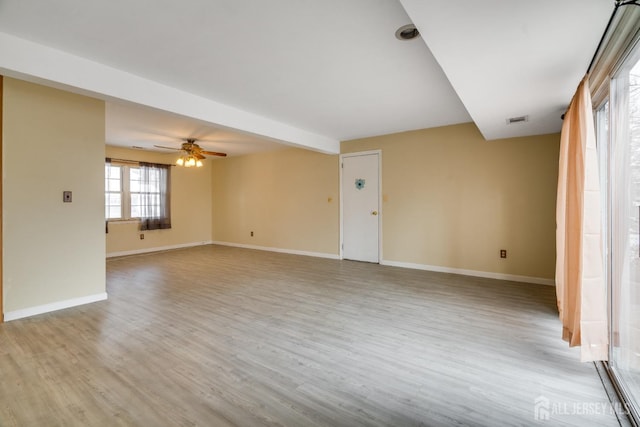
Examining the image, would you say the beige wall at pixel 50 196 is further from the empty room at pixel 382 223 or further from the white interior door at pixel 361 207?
the white interior door at pixel 361 207

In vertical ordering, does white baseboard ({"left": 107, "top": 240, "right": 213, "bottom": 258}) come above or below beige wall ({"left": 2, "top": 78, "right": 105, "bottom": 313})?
below

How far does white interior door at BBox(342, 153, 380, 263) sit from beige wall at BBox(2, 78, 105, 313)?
399 cm

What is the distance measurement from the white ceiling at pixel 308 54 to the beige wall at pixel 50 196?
0.70 meters

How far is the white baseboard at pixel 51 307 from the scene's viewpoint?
295 centimetres

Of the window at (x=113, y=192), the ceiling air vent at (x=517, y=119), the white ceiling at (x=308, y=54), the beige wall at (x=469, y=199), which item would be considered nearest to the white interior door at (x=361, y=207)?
the beige wall at (x=469, y=199)

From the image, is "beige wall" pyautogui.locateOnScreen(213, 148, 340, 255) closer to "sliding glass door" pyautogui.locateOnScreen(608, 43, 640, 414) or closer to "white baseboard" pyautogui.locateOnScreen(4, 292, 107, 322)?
"white baseboard" pyautogui.locateOnScreen(4, 292, 107, 322)

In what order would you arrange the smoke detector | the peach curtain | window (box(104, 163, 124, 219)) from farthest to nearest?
window (box(104, 163, 124, 219))
the smoke detector
the peach curtain

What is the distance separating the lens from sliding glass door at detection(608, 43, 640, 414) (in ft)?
5.24

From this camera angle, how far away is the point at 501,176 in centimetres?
435

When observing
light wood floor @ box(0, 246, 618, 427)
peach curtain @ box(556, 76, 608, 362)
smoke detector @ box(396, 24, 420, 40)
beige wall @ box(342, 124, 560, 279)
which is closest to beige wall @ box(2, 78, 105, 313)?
light wood floor @ box(0, 246, 618, 427)

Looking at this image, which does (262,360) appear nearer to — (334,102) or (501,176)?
(334,102)

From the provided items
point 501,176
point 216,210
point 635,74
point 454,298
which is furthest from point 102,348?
point 216,210

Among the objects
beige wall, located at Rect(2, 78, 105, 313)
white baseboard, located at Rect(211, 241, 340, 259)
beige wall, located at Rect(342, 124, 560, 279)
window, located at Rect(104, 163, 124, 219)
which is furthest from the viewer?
window, located at Rect(104, 163, 124, 219)

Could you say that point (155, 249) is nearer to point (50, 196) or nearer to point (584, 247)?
point (50, 196)
